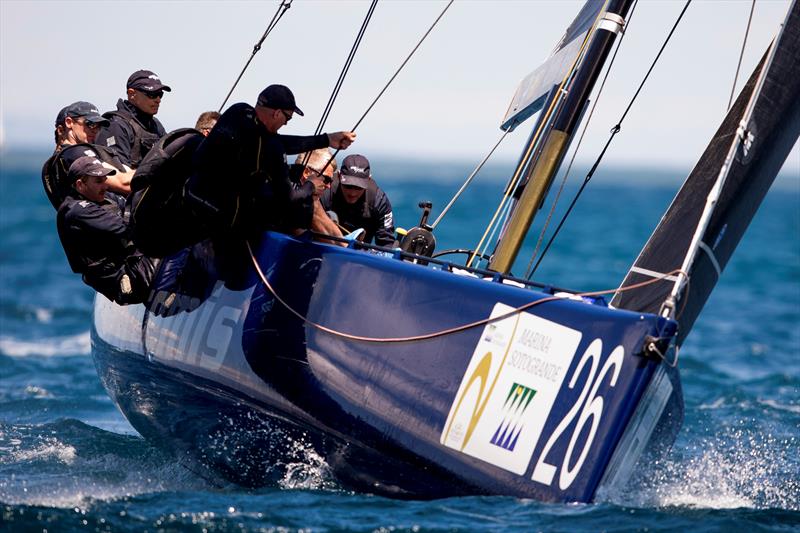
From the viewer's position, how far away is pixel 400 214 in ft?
125

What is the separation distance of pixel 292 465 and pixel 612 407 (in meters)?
1.50

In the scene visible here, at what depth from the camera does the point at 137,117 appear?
6.44 metres

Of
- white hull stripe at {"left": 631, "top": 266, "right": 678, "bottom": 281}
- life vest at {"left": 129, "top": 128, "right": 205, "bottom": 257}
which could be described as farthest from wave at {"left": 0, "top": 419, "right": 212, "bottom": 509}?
white hull stripe at {"left": 631, "top": 266, "right": 678, "bottom": 281}

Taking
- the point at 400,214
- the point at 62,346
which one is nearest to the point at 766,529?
the point at 62,346

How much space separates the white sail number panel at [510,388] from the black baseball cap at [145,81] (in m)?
2.86

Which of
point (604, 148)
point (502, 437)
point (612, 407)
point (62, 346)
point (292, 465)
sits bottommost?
point (62, 346)

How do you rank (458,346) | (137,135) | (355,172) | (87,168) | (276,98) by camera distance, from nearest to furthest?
(458,346), (276,98), (87,168), (355,172), (137,135)

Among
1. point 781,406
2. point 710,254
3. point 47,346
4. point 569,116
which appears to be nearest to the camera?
point 710,254

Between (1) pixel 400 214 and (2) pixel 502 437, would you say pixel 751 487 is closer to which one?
(2) pixel 502 437

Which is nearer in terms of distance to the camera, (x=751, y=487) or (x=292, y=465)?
(x=292, y=465)

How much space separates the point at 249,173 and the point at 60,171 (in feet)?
4.39

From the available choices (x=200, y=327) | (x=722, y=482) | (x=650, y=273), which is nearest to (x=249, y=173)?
(x=200, y=327)

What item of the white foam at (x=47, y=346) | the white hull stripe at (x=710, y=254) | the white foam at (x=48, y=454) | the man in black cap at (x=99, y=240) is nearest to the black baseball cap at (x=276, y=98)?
the man in black cap at (x=99, y=240)

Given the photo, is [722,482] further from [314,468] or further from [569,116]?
[314,468]
